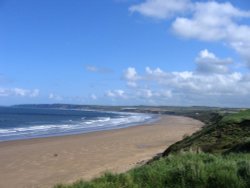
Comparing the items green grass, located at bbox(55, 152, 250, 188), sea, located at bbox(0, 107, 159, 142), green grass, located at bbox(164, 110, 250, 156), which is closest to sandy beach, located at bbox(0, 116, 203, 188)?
green grass, located at bbox(164, 110, 250, 156)

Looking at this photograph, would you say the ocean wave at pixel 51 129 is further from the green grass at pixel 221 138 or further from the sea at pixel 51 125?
the green grass at pixel 221 138

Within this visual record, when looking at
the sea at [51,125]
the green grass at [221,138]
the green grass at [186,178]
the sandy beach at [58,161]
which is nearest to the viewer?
the green grass at [186,178]

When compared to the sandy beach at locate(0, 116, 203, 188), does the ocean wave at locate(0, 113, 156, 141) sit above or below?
above

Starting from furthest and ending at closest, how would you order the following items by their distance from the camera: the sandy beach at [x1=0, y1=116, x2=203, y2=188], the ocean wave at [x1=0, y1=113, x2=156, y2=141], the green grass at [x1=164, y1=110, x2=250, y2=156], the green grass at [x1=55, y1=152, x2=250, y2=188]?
the ocean wave at [x1=0, y1=113, x2=156, y2=141] < the sandy beach at [x1=0, y1=116, x2=203, y2=188] < the green grass at [x1=164, y1=110, x2=250, y2=156] < the green grass at [x1=55, y1=152, x2=250, y2=188]

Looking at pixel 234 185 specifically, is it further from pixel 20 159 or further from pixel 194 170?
pixel 20 159

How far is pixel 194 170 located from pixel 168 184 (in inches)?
23.1

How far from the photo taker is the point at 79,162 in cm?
2361

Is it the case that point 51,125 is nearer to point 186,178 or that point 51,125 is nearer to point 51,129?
point 51,129

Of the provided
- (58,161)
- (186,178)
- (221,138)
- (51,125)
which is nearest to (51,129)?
(51,125)

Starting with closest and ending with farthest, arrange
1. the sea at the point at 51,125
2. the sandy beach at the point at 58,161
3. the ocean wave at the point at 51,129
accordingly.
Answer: the sandy beach at the point at 58,161, the ocean wave at the point at 51,129, the sea at the point at 51,125

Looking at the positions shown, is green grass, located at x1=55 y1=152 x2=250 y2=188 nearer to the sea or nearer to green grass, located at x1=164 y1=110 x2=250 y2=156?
green grass, located at x1=164 y1=110 x2=250 y2=156

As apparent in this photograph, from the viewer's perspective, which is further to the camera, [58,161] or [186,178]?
[58,161]

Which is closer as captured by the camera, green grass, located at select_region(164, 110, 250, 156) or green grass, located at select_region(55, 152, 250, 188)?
green grass, located at select_region(55, 152, 250, 188)

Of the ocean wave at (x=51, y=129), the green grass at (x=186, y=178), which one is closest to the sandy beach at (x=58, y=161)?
the green grass at (x=186, y=178)
